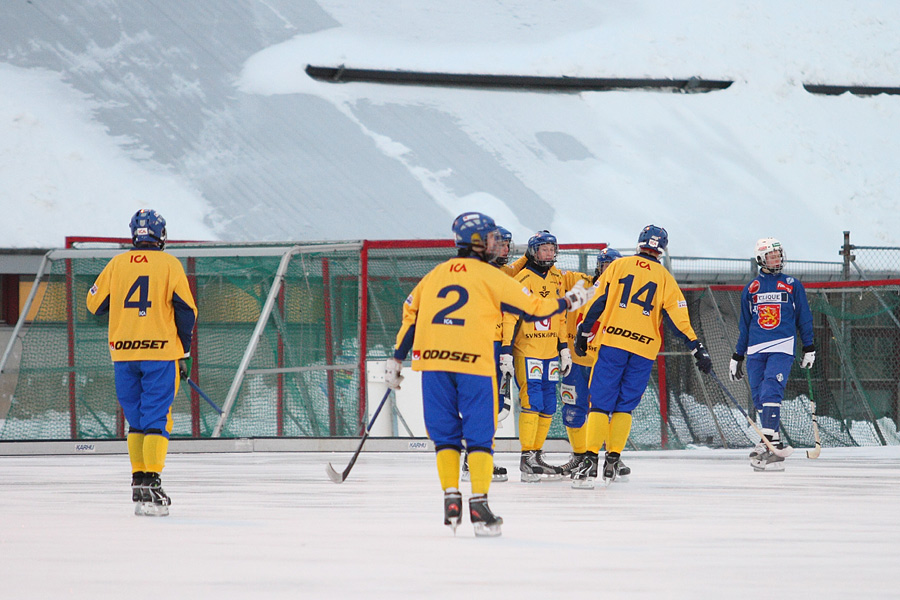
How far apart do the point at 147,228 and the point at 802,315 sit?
5.16 metres

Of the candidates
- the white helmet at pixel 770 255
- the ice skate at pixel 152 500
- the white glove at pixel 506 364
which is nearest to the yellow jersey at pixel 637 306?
the white glove at pixel 506 364

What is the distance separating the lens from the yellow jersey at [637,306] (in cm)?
730

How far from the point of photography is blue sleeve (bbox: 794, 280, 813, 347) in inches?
355

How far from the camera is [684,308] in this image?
24.2 ft

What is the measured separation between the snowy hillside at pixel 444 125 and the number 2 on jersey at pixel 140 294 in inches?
506

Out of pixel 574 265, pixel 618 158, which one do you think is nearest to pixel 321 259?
pixel 574 265

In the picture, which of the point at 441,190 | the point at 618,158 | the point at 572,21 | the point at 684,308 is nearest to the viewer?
the point at 684,308

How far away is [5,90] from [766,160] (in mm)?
17160

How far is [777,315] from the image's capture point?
29.7 feet

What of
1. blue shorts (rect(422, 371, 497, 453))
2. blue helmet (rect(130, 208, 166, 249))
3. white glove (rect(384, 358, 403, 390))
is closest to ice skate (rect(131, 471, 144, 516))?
blue helmet (rect(130, 208, 166, 249))

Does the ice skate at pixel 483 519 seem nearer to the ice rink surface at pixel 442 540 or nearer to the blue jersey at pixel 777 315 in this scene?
the ice rink surface at pixel 442 540

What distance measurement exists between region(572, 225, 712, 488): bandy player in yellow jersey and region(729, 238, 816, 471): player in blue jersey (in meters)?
1.71

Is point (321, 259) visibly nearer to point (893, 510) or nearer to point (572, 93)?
point (893, 510)

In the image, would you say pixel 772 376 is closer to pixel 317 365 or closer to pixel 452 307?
pixel 452 307
